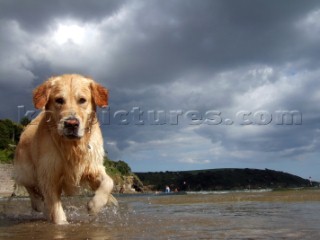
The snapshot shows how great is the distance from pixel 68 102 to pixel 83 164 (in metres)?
1.12

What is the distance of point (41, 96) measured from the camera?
6750 millimetres

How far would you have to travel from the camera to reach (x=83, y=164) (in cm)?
695

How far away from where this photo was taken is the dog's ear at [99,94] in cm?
692

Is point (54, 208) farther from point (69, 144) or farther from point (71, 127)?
point (71, 127)

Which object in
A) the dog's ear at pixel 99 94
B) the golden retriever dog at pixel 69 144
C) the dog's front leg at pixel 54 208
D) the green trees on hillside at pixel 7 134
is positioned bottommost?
the dog's front leg at pixel 54 208

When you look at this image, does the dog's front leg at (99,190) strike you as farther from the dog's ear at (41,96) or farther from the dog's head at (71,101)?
the dog's ear at (41,96)

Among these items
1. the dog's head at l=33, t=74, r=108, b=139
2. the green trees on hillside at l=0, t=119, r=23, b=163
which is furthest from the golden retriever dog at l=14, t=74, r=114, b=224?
the green trees on hillside at l=0, t=119, r=23, b=163

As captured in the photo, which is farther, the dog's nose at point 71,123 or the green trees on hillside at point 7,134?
the green trees on hillside at point 7,134

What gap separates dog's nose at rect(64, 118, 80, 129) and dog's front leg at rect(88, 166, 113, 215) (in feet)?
4.25

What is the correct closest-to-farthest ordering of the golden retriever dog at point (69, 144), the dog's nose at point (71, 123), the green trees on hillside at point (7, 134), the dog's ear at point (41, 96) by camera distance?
the dog's nose at point (71, 123) < the golden retriever dog at point (69, 144) < the dog's ear at point (41, 96) < the green trees on hillside at point (7, 134)

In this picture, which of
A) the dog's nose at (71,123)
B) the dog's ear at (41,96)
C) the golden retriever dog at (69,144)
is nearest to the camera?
the dog's nose at (71,123)

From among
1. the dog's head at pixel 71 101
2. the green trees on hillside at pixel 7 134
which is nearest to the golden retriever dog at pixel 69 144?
the dog's head at pixel 71 101

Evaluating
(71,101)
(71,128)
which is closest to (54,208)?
(71,128)

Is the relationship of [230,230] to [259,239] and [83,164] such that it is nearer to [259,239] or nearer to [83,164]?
[259,239]
